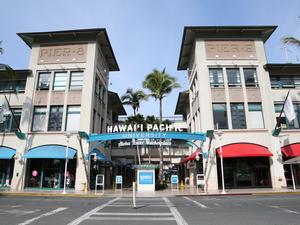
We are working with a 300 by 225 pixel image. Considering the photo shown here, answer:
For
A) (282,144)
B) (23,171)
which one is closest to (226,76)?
(282,144)

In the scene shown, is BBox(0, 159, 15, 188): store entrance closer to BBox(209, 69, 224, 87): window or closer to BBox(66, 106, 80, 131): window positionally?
BBox(66, 106, 80, 131): window

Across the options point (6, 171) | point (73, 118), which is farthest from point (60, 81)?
point (6, 171)

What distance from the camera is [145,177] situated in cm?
2528

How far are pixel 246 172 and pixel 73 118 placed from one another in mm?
19837

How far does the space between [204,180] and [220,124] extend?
21.2 feet

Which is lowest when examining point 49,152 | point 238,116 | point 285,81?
point 49,152

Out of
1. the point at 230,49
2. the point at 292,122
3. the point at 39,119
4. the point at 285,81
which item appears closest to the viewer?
the point at 39,119

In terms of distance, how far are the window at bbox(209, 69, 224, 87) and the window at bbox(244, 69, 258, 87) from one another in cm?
280

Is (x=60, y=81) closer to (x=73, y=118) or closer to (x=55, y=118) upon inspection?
(x=55, y=118)

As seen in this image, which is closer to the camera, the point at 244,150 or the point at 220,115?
the point at 244,150

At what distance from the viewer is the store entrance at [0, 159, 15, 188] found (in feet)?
86.4

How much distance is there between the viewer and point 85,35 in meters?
28.7

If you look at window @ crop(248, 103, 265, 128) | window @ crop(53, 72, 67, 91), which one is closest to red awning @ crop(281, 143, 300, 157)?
window @ crop(248, 103, 265, 128)

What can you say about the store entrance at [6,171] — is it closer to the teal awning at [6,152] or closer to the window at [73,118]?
the teal awning at [6,152]
